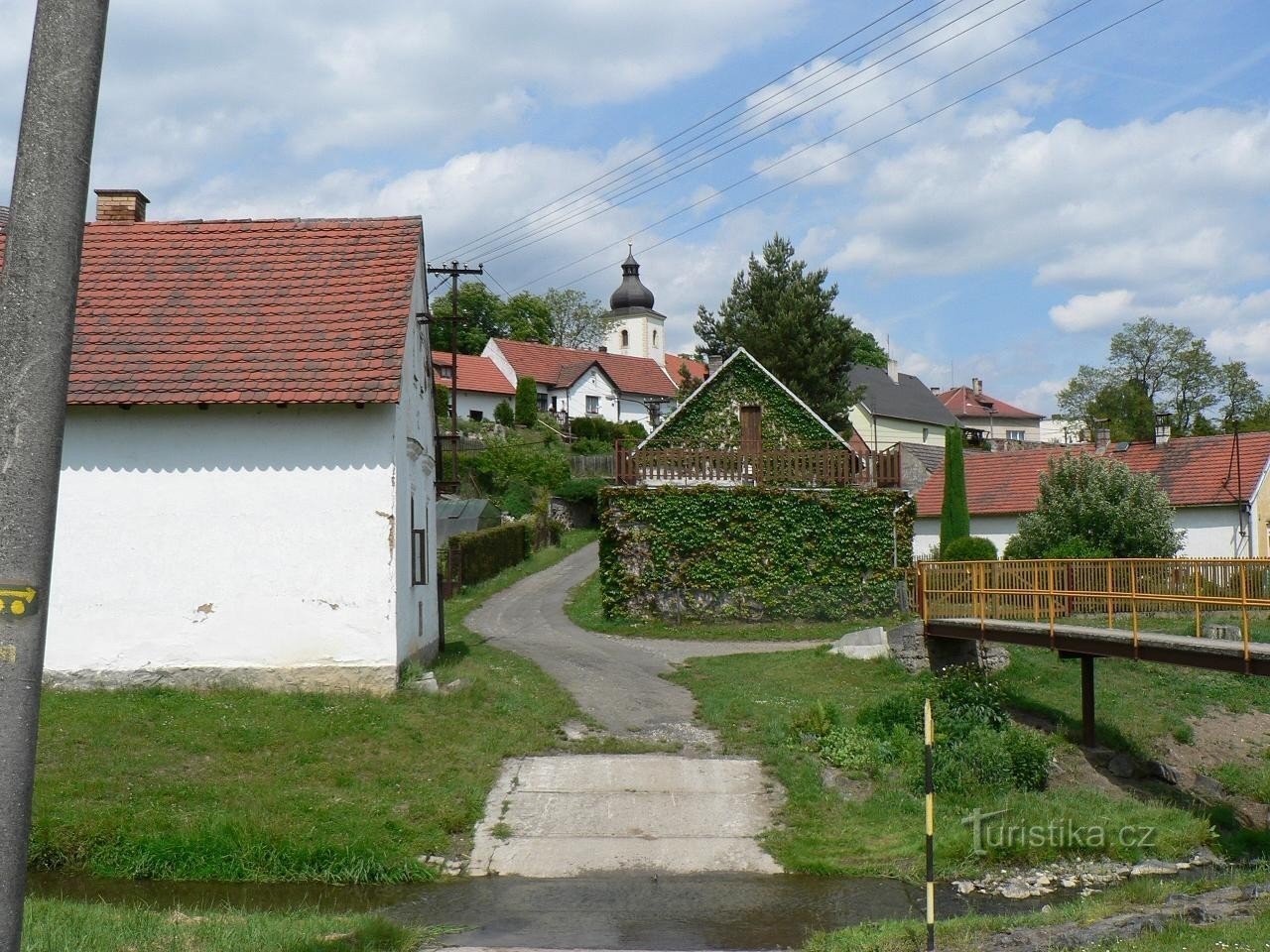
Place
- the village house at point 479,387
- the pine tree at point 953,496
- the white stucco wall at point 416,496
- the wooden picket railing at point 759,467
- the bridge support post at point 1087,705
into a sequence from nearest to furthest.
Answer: the white stucco wall at point 416,496
the bridge support post at point 1087,705
the wooden picket railing at point 759,467
the pine tree at point 953,496
the village house at point 479,387

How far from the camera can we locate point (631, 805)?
1367cm

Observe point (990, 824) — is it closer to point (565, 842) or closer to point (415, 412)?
point (565, 842)

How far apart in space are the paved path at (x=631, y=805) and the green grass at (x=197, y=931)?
300 cm

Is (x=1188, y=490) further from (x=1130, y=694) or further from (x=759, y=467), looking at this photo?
(x=1130, y=694)

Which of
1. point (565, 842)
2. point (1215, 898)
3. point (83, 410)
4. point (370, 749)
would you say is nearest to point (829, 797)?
point (565, 842)

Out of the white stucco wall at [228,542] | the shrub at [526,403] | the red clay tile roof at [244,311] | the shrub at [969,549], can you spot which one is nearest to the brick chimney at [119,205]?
the red clay tile roof at [244,311]

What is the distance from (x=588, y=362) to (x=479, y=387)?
9679 mm

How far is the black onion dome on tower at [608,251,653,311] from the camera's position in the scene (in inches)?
3907

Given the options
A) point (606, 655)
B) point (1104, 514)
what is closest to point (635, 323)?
point (1104, 514)

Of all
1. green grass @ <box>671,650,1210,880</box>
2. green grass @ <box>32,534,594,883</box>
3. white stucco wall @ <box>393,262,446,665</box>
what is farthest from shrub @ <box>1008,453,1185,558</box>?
green grass @ <box>32,534,594,883</box>

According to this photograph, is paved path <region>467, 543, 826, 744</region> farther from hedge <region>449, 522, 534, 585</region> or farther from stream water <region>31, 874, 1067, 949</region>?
stream water <region>31, 874, 1067, 949</region>

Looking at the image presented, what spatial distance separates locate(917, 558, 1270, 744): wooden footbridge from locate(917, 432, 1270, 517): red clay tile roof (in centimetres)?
1567

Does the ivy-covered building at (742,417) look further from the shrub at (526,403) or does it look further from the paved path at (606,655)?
the shrub at (526,403)

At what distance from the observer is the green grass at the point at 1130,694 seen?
19.6 meters
